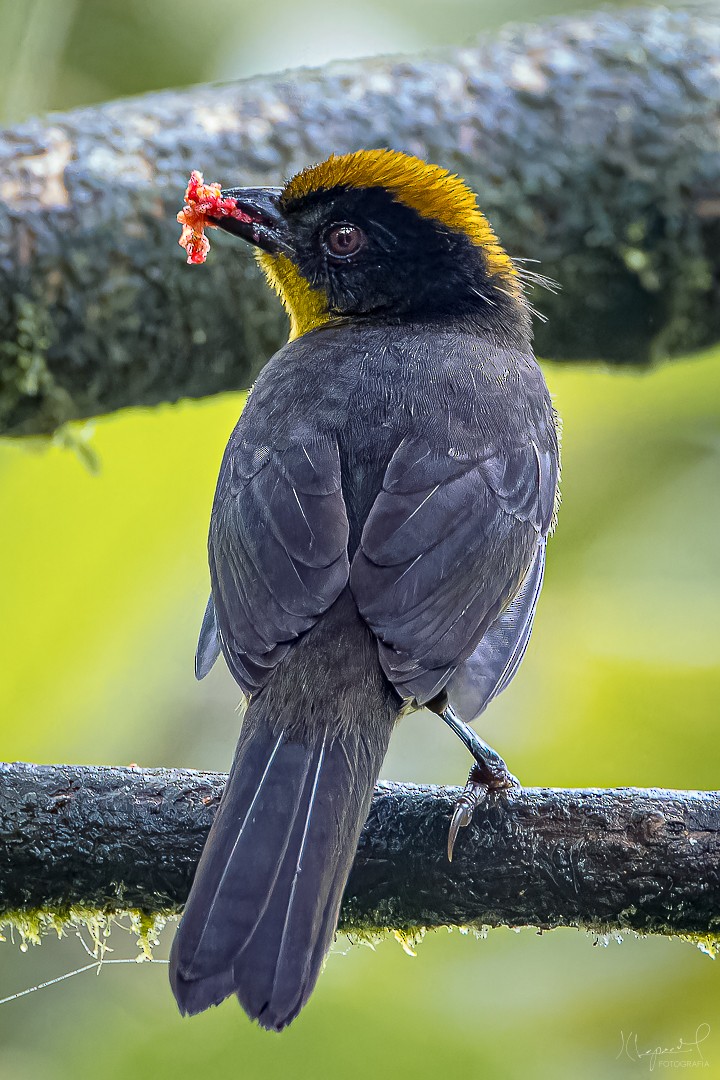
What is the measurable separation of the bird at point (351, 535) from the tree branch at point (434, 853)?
0.11 metres

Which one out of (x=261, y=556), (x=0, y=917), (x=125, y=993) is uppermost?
(x=261, y=556)

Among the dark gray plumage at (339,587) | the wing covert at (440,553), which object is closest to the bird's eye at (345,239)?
the dark gray plumage at (339,587)

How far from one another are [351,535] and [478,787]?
616 millimetres

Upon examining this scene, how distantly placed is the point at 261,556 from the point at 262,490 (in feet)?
0.74

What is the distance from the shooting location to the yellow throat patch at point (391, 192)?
11.9 feet

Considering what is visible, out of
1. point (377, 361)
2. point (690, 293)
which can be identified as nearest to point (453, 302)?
point (377, 361)

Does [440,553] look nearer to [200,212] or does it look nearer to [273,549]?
[273,549]

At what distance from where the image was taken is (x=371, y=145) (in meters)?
4.36

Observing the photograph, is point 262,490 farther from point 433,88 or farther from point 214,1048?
point 433,88

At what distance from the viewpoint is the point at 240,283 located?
14.0ft

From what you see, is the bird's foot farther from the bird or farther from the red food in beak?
the red food in beak

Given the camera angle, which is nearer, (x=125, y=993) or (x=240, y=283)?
(x=125, y=993)

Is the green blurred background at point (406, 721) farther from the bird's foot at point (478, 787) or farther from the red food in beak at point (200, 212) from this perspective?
the bird's foot at point (478, 787)

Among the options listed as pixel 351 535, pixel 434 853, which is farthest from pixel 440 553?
pixel 434 853
